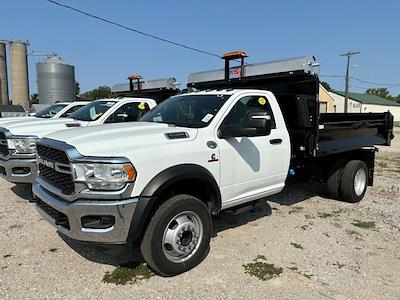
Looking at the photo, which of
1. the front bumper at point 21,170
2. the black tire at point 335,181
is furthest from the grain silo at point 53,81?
the black tire at point 335,181

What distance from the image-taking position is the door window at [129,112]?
7.91 m

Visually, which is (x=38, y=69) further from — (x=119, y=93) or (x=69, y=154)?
(x=69, y=154)

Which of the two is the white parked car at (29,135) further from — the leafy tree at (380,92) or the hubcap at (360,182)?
the leafy tree at (380,92)

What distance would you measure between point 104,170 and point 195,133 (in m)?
1.19

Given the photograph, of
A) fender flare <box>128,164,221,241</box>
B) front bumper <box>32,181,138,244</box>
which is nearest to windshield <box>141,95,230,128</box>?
fender flare <box>128,164,221,241</box>

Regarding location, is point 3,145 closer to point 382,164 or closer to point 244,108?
point 244,108

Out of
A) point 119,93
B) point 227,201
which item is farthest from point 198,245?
point 119,93

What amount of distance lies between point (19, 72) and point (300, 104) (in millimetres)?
61606

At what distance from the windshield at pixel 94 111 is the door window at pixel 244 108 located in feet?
13.2

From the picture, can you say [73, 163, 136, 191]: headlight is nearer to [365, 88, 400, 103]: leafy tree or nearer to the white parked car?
the white parked car

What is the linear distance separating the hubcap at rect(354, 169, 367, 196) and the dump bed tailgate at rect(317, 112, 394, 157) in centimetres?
53

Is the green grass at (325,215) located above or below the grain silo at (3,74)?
below

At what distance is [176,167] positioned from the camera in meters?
3.87

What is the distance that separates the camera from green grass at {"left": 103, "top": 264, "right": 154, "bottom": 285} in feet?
12.6
